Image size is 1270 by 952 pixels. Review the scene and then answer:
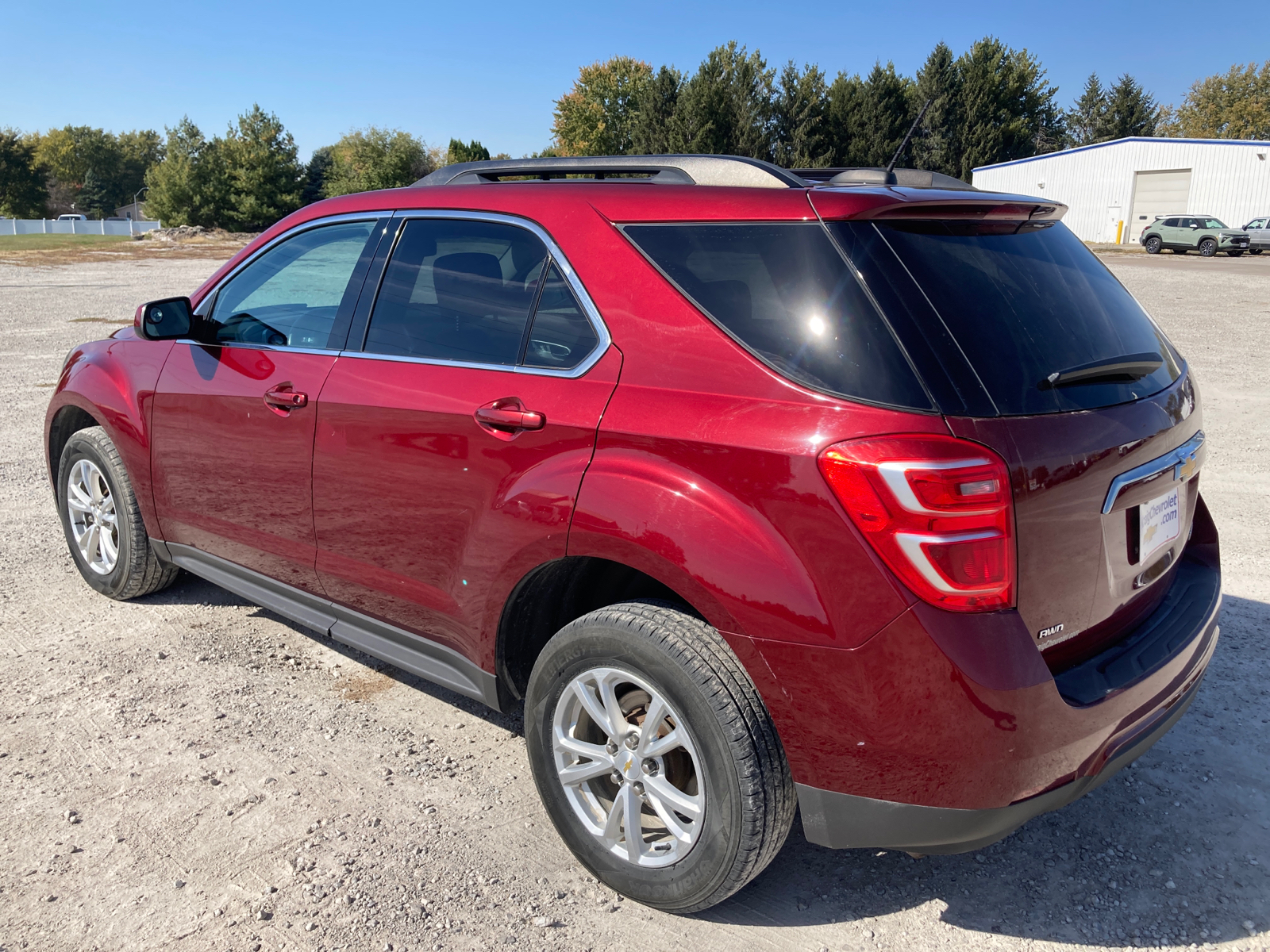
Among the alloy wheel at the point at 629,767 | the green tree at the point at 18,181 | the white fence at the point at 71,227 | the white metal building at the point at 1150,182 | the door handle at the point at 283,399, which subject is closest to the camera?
the alloy wheel at the point at 629,767

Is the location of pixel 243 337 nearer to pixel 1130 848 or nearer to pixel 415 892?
pixel 415 892

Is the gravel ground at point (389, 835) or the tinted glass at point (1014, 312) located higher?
the tinted glass at point (1014, 312)

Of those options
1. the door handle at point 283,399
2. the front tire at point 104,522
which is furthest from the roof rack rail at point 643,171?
the front tire at point 104,522

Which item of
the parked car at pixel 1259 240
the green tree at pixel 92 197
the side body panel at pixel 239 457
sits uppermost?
the green tree at pixel 92 197

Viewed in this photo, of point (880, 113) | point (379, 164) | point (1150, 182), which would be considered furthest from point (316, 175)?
point (1150, 182)

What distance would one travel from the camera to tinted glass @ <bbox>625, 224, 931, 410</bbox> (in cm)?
203

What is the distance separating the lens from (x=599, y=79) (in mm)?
95938

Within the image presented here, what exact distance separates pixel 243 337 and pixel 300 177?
76322mm

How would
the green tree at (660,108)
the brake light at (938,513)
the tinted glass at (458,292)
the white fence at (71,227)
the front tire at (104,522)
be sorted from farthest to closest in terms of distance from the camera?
the white fence at (71,227) → the green tree at (660,108) → the front tire at (104,522) → the tinted glass at (458,292) → the brake light at (938,513)

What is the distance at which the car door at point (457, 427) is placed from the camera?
247 cm

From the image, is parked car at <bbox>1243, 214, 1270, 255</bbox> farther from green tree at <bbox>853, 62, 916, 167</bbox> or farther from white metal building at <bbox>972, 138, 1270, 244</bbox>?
green tree at <bbox>853, 62, 916, 167</bbox>

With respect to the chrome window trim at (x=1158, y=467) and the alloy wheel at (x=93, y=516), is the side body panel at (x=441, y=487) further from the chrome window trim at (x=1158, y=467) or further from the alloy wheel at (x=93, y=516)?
the alloy wheel at (x=93, y=516)

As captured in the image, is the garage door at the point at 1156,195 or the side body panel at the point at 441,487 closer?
the side body panel at the point at 441,487

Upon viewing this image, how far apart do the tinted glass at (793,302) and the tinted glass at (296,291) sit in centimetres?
138
